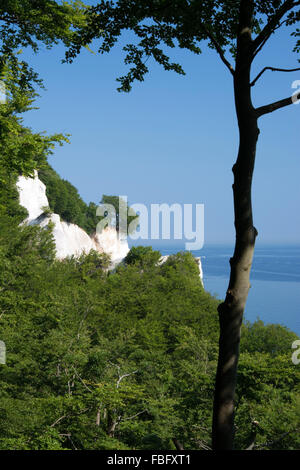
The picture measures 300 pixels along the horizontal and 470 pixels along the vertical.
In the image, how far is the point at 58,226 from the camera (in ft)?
173

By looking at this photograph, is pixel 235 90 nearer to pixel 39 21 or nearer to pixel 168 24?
pixel 168 24

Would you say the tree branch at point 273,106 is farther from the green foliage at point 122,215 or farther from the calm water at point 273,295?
the calm water at point 273,295

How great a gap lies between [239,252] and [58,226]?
165 ft

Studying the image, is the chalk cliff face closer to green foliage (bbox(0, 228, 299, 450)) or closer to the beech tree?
green foliage (bbox(0, 228, 299, 450))

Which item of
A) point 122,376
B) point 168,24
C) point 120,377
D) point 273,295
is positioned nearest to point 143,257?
point 120,377

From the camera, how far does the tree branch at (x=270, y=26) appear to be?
4.25 metres

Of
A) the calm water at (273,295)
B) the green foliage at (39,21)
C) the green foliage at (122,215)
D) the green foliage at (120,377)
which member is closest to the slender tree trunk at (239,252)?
the green foliage at (120,377)

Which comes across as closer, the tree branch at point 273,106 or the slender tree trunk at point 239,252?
the slender tree trunk at point 239,252

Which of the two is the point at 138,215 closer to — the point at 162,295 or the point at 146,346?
the point at 162,295

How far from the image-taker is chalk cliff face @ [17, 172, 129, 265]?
49.5m

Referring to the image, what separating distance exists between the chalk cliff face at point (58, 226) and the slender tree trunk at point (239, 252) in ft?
139

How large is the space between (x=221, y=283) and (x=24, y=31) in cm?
11933

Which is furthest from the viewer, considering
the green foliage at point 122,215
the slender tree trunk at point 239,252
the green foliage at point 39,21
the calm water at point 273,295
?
the calm water at point 273,295

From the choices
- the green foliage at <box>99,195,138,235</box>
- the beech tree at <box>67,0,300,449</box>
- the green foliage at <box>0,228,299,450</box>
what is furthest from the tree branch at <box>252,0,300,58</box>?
the green foliage at <box>99,195,138,235</box>
